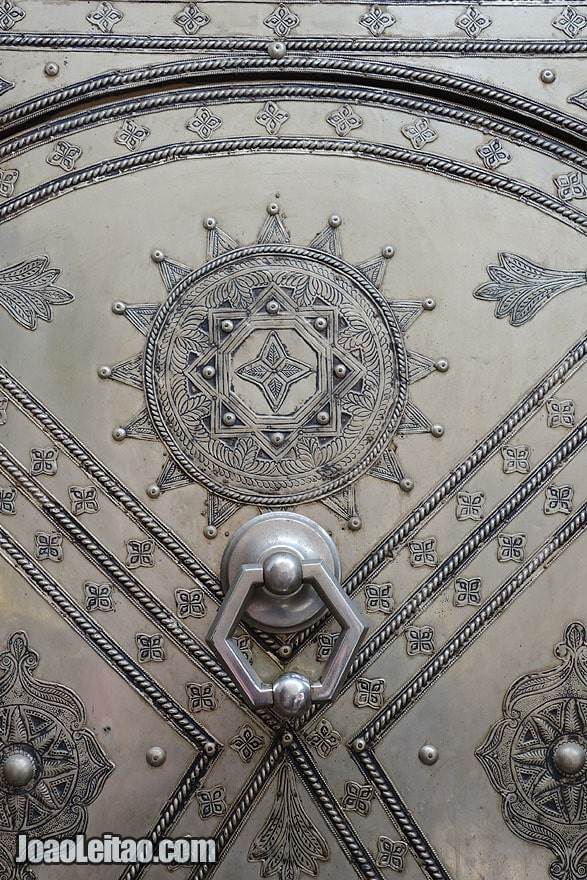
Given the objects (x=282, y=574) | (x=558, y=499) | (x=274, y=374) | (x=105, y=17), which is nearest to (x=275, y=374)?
(x=274, y=374)

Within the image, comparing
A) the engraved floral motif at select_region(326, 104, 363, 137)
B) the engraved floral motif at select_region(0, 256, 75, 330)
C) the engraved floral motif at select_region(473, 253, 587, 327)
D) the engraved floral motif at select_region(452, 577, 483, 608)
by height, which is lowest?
the engraved floral motif at select_region(452, 577, 483, 608)

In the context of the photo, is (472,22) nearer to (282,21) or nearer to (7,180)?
(282,21)

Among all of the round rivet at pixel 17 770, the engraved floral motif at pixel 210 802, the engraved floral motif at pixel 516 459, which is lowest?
the round rivet at pixel 17 770

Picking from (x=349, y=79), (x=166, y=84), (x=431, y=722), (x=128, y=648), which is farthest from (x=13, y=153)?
(x=431, y=722)

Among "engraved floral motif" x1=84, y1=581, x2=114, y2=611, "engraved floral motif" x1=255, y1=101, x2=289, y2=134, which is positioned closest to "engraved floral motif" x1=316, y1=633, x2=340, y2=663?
"engraved floral motif" x1=84, y1=581, x2=114, y2=611

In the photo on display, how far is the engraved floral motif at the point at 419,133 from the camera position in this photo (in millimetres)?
981

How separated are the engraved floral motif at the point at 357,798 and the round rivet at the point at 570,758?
0.20m

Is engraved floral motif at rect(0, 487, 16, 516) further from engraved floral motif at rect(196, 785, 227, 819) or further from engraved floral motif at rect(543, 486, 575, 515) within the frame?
engraved floral motif at rect(543, 486, 575, 515)

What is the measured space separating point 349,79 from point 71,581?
0.63 m

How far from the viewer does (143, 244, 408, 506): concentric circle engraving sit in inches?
37.7

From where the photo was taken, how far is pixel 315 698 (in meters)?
0.85

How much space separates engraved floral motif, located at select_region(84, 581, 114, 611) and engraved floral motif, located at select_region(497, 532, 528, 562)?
423 millimetres

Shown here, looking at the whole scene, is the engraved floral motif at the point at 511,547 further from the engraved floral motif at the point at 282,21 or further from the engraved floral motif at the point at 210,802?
the engraved floral motif at the point at 282,21

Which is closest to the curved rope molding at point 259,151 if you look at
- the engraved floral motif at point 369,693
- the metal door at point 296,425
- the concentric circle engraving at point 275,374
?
the metal door at point 296,425
